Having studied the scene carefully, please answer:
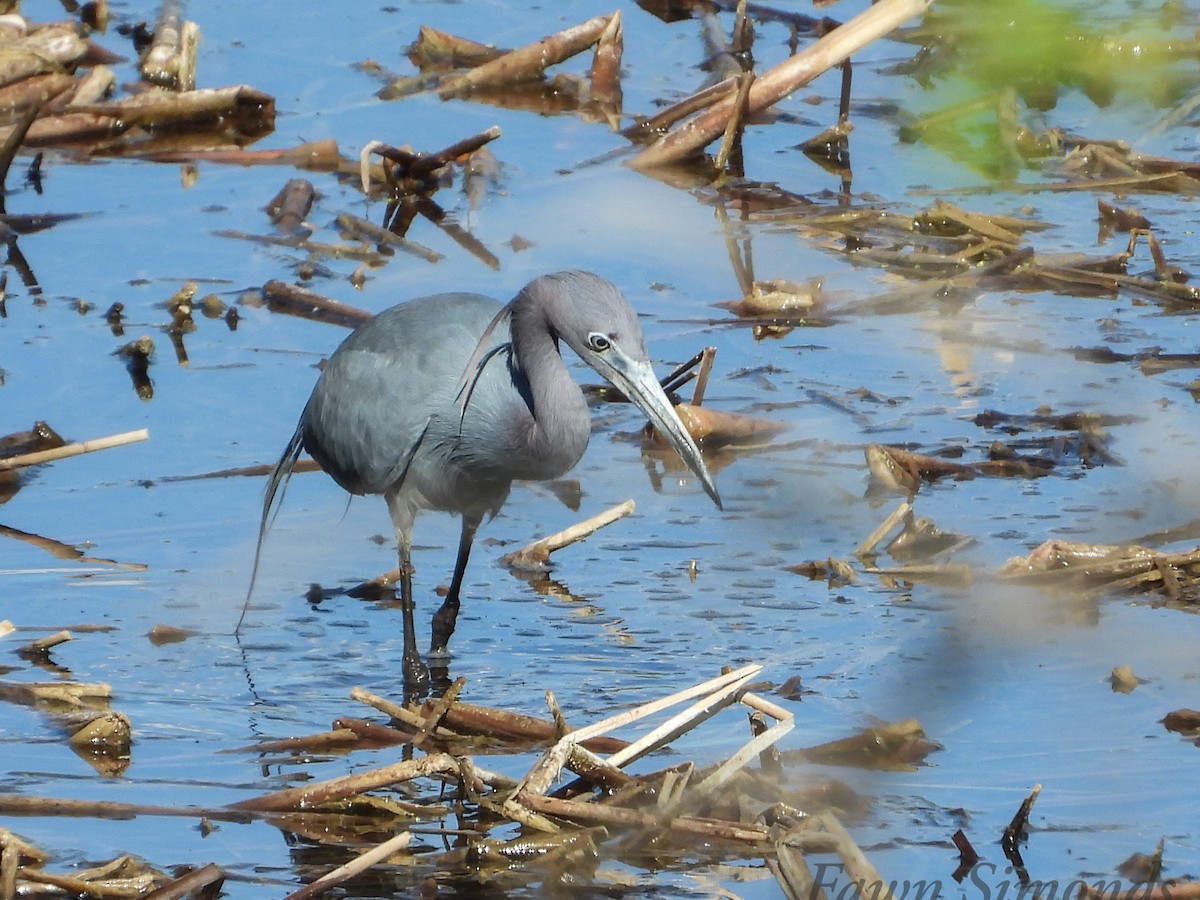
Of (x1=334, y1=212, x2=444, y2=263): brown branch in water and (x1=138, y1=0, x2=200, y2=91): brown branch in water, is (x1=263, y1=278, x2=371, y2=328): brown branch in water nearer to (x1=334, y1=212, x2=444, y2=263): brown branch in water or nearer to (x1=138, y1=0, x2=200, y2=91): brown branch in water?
(x1=334, y1=212, x2=444, y2=263): brown branch in water

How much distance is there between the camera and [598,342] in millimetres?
4566

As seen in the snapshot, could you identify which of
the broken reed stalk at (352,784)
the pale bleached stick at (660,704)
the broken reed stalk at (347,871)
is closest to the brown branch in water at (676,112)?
the pale bleached stick at (660,704)

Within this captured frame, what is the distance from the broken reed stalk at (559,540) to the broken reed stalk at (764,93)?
264 centimetres

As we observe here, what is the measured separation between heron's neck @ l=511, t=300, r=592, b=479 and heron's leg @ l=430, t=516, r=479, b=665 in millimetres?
522

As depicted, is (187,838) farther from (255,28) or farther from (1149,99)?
(255,28)

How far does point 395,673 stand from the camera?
520 centimetres

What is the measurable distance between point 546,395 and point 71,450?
1.81 m

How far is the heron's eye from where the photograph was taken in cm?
454

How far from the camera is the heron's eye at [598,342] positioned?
179 inches

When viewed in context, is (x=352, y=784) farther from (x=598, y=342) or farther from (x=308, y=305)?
(x=308, y=305)

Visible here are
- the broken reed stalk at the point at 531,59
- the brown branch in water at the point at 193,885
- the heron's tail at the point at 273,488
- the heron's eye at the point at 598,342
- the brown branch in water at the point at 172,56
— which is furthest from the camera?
the broken reed stalk at the point at 531,59

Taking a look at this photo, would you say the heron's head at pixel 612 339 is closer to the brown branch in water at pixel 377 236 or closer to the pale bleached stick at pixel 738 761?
the pale bleached stick at pixel 738 761

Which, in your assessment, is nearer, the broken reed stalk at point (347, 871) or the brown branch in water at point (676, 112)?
the broken reed stalk at point (347, 871)

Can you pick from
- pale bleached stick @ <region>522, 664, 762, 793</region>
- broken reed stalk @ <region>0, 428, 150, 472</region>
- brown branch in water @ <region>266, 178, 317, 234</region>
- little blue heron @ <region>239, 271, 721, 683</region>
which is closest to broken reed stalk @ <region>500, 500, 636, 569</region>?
little blue heron @ <region>239, 271, 721, 683</region>
